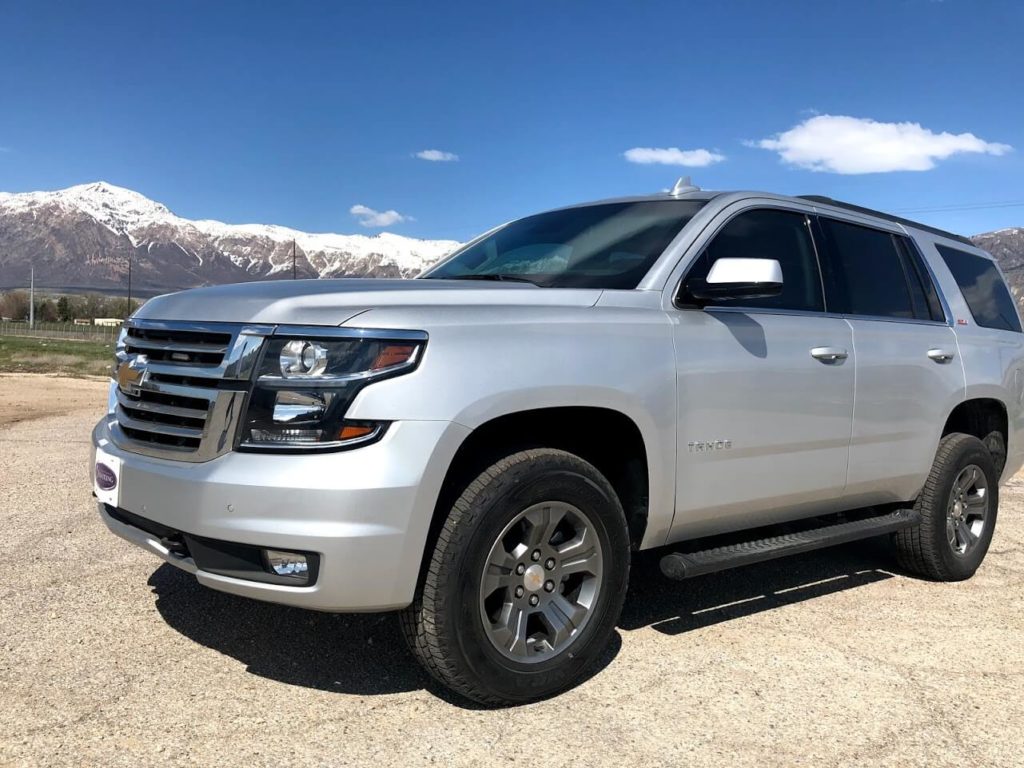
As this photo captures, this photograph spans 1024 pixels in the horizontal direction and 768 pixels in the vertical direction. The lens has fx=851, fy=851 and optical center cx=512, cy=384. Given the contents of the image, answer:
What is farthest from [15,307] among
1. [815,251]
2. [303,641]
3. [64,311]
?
[815,251]

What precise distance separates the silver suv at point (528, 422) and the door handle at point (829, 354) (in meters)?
0.01

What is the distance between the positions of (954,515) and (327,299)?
3943 mm

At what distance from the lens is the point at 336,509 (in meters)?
2.59

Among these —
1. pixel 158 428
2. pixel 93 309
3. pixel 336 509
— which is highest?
pixel 93 309

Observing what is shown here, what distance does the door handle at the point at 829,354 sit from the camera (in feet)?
12.8

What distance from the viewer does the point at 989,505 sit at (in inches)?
201

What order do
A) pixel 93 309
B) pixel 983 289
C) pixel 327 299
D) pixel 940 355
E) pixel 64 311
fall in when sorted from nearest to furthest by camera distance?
pixel 327 299 → pixel 940 355 → pixel 983 289 → pixel 64 311 → pixel 93 309

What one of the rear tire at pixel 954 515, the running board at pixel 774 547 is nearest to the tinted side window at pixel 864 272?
the rear tire at pixel 954 515

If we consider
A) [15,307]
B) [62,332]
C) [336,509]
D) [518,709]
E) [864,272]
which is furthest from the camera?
[15,307]

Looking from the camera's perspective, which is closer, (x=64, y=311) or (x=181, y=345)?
(x=181, y=345)

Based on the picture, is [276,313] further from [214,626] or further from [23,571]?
[23,571]

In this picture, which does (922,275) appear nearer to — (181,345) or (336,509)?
(336,509)

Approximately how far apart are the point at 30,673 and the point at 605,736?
6.91ft

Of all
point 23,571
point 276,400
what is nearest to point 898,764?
point 276,400
